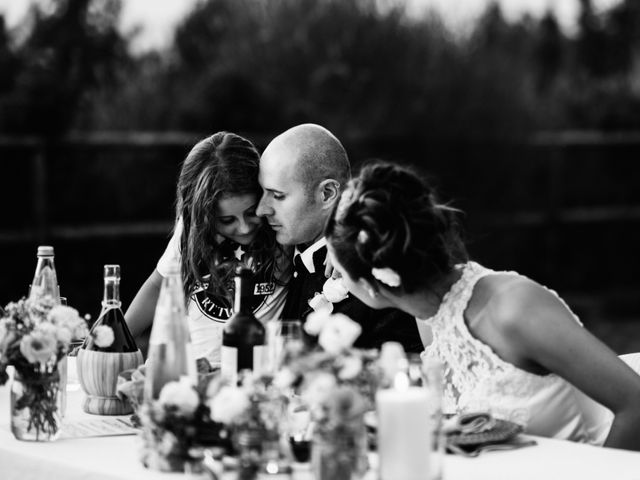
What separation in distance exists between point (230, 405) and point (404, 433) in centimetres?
29

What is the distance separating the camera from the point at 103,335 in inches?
91.0

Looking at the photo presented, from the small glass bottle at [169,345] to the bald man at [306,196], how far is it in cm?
106

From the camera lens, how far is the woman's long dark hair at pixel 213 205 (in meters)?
3.17

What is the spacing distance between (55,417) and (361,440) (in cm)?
82

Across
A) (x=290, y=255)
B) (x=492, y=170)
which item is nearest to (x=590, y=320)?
(x=492, y=170)

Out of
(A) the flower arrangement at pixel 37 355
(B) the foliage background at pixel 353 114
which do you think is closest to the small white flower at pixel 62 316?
(A) the flower arrangement at pixel 37 355

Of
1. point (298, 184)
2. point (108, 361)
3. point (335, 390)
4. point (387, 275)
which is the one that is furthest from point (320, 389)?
point (298, 184)

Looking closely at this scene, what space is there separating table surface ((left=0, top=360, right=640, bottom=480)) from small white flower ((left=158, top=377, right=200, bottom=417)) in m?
0.18

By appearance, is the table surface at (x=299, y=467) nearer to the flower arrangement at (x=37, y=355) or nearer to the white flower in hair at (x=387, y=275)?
the flower arrangement at (x=37, y=355)

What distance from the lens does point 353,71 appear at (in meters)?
9.63

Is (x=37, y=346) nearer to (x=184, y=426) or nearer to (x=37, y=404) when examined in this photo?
(x=37, y=404)

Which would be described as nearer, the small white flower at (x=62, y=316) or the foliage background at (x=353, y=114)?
the small white flower at (x=62, y=316)

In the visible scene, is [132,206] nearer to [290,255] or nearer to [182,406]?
[290,255]

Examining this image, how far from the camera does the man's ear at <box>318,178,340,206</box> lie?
10.4ft
